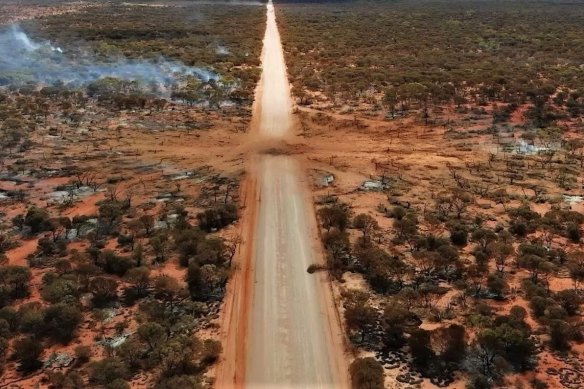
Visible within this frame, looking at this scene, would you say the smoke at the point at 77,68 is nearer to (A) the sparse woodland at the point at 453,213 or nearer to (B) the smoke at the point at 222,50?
(B) the smoke at the point at 222,50

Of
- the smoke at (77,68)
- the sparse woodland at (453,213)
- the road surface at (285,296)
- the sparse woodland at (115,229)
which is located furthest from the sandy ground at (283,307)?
the smoke at (77,68)

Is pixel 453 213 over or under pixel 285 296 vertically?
over

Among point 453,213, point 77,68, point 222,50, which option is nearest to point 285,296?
point 453,213

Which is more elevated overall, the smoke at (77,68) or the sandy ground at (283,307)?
the smoke at (77,68)

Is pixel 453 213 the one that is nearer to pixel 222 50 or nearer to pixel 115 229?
pixel 115 229

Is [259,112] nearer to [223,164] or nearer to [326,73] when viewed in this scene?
[223,164]

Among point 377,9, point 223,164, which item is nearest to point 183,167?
point 223,164
